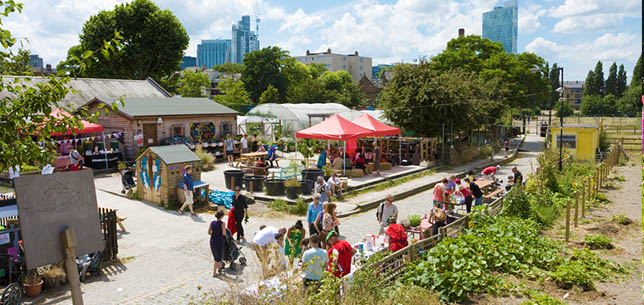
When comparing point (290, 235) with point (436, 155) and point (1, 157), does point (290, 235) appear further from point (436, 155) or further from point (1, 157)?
point (436, 155)

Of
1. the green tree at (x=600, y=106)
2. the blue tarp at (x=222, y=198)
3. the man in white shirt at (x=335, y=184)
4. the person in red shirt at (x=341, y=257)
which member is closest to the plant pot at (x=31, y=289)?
the person in red shirt at (x=341, y=257)

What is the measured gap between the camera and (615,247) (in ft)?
36.8

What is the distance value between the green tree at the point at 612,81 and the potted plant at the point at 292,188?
10516 centimetres

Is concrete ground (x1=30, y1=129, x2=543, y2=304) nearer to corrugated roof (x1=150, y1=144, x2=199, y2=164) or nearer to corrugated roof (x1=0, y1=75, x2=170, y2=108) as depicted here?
corrugated roof (x1=150, y1=144, x2=199, y2=164)

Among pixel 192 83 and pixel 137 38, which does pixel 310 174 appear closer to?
pixel 137 38

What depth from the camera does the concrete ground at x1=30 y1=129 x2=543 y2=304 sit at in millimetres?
8727

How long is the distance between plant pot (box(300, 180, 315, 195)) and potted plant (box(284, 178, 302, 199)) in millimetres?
199

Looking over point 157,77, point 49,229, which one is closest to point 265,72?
point 157,77

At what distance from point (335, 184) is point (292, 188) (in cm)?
157

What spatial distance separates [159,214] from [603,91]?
350 ft

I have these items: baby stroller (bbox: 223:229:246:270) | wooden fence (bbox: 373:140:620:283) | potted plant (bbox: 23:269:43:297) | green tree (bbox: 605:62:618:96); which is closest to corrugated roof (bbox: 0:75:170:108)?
potted plant (bbox: 23:269:43:297)

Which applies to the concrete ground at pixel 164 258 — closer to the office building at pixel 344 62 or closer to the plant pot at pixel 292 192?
the plant pot at pixel 292 192

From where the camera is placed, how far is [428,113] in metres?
26.5

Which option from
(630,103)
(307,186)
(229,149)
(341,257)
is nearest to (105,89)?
(229,149)
